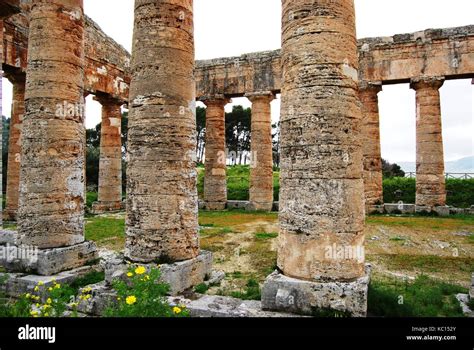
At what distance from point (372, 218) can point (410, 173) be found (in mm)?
14084

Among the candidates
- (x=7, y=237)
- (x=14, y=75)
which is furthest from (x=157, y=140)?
(x=14, y=75)

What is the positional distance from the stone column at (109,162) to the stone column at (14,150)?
14.1 feet

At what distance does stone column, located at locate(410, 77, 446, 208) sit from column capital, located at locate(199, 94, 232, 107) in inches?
422

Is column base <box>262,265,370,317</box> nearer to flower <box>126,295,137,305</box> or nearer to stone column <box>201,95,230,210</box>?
flower <box>126,295,137,305</box>

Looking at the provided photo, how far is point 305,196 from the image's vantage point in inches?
221

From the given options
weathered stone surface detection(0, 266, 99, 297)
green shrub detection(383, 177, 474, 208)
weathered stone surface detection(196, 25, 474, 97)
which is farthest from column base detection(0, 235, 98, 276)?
green shrub detection(383, 177, 474, 208)

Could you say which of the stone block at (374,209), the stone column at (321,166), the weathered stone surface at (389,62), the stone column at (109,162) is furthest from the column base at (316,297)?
the stone column at (109,162)

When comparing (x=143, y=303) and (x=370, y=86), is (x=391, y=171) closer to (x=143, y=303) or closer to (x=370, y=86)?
(x=370, y=86)

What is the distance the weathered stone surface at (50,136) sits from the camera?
8.52 m

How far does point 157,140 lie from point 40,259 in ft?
12.7

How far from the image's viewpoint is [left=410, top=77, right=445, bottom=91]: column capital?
18.9m

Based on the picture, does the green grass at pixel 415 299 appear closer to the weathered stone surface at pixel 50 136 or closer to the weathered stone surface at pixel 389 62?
the weathered stone surface at pixel 50 136

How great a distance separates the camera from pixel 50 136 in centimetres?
858
